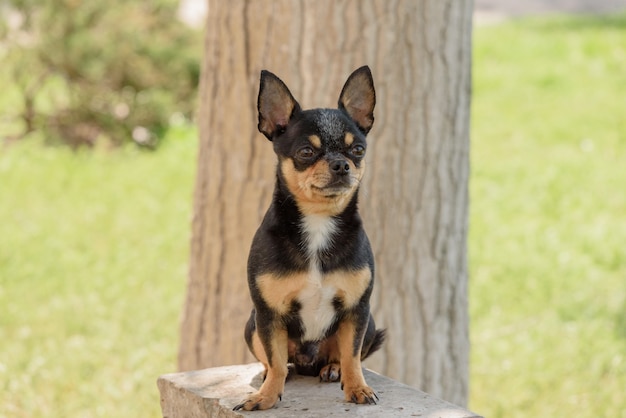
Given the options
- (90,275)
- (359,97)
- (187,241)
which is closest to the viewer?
(359,97)

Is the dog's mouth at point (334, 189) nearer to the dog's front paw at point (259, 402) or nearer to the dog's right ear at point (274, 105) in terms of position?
the dog's right ear at point (274, 105)

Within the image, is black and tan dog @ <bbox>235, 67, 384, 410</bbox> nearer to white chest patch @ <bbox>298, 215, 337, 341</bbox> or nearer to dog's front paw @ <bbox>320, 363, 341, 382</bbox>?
white chest patch @ <bbox>298, 215, 337, 341</bbox>

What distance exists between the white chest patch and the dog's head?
4 cm

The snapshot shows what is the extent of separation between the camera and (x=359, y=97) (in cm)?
276

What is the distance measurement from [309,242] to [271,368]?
0.39m

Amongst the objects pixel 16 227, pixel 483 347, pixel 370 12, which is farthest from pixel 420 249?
pixel 16 227

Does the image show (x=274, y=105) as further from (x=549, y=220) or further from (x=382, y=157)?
(x=549, y=220)

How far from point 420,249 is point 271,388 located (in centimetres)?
141

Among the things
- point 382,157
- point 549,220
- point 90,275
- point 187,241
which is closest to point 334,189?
point 382,157

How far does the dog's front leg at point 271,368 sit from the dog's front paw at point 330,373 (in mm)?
262

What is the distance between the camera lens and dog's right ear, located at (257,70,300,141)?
2.68 meters

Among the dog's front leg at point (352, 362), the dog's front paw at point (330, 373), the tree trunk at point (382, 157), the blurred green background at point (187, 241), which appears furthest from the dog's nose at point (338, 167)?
the blurred green background at point (187, 241)

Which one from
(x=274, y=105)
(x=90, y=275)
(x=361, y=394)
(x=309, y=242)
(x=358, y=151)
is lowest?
(x=90, y=275)

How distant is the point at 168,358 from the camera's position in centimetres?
582
